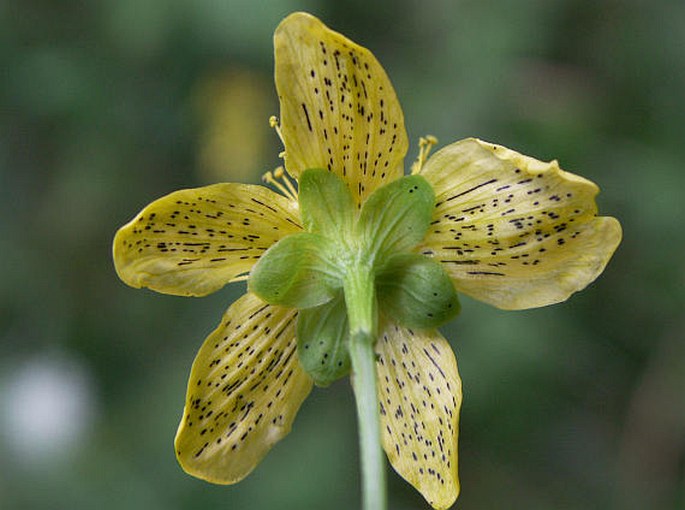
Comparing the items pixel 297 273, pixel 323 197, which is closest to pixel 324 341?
pixel 297 273

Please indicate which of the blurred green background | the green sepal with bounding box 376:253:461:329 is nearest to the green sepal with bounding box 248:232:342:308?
the green sepal with bounding box 376:253:461:329

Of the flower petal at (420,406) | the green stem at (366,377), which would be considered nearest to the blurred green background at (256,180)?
the flower petal at (420,406)

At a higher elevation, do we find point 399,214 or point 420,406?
point 399,214

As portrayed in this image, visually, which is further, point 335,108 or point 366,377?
point 335,108

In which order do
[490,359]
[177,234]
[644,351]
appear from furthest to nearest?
[644,351] → [490,359] → [177,234]

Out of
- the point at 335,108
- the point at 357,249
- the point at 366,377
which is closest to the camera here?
the point at 366,377

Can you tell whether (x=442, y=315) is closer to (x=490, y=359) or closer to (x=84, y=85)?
(x=490, y=359)

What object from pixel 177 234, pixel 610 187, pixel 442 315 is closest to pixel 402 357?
pixel 442 315

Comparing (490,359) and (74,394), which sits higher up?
(490,359)

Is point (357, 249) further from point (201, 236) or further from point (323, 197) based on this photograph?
point (201, 236)
